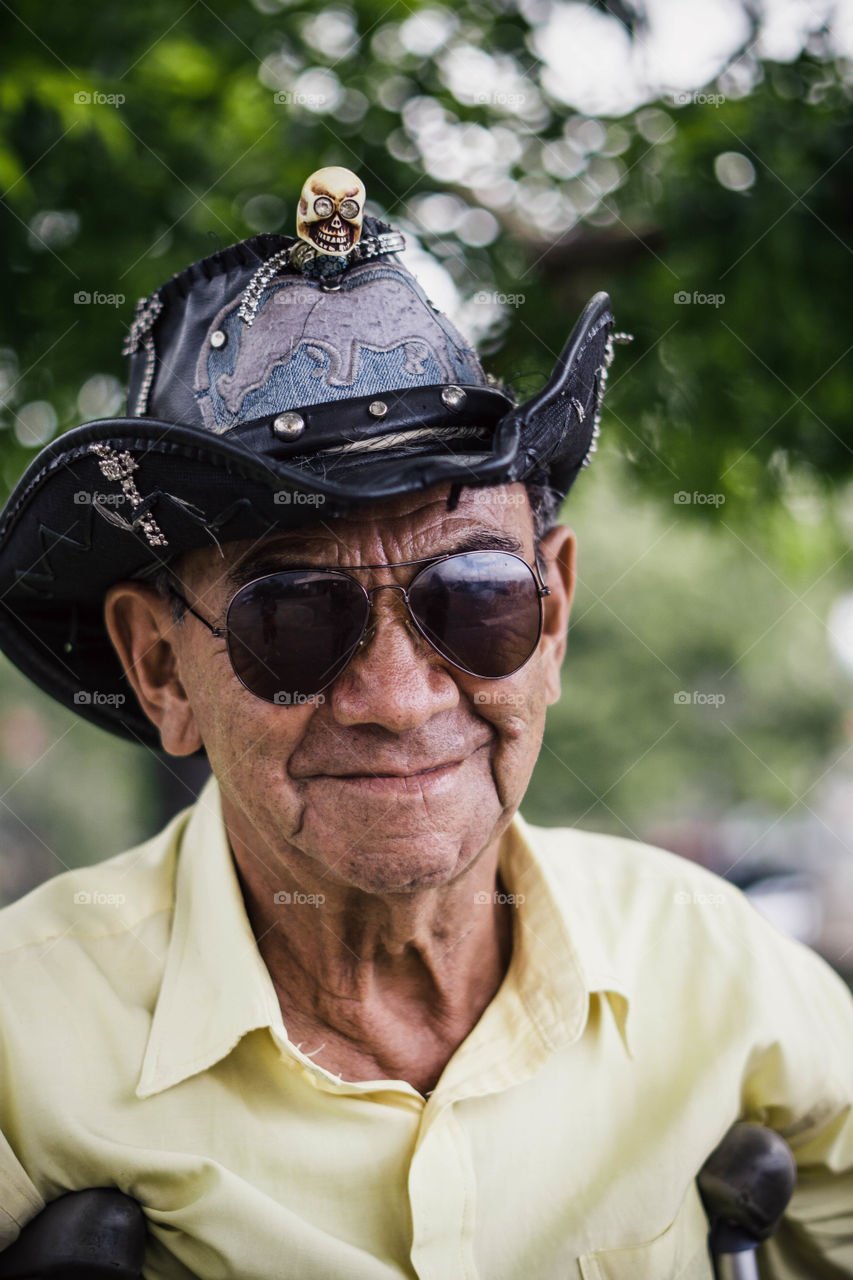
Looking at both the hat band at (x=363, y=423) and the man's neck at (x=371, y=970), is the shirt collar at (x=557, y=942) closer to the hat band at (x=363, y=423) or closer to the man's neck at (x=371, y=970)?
the man's neck at (x=371, y=970)

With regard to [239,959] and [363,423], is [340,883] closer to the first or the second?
[239,959]

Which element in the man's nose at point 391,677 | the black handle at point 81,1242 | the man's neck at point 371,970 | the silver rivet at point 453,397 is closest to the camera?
the black handle at point 81,1242

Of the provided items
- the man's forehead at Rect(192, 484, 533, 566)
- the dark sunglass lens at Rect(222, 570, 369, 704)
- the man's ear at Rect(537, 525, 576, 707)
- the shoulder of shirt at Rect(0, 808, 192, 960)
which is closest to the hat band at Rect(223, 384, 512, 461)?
the man's forehead at Rect(192, 484, 533, 566)

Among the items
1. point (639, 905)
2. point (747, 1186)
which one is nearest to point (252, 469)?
point (639, 905)

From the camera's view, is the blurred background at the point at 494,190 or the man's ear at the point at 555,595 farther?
the blurred background at the point at 494,190

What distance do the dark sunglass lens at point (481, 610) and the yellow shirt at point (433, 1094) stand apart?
2.26 ft

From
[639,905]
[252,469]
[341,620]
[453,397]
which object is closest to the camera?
[252,469]

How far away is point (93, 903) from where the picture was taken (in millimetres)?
2154

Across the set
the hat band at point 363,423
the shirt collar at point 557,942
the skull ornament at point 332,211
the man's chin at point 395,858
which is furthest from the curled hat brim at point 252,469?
the shirt collar at point 557,942

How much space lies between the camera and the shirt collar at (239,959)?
190cm

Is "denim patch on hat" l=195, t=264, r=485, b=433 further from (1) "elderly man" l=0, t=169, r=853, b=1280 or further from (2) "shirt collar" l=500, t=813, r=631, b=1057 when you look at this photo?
(2) "shirt collar" l=500, t=813, r=631, b=1057

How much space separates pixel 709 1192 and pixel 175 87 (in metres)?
3.11

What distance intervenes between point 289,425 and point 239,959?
3.26 feet

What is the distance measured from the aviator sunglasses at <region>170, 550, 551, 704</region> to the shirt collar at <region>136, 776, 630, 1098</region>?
52 cm
